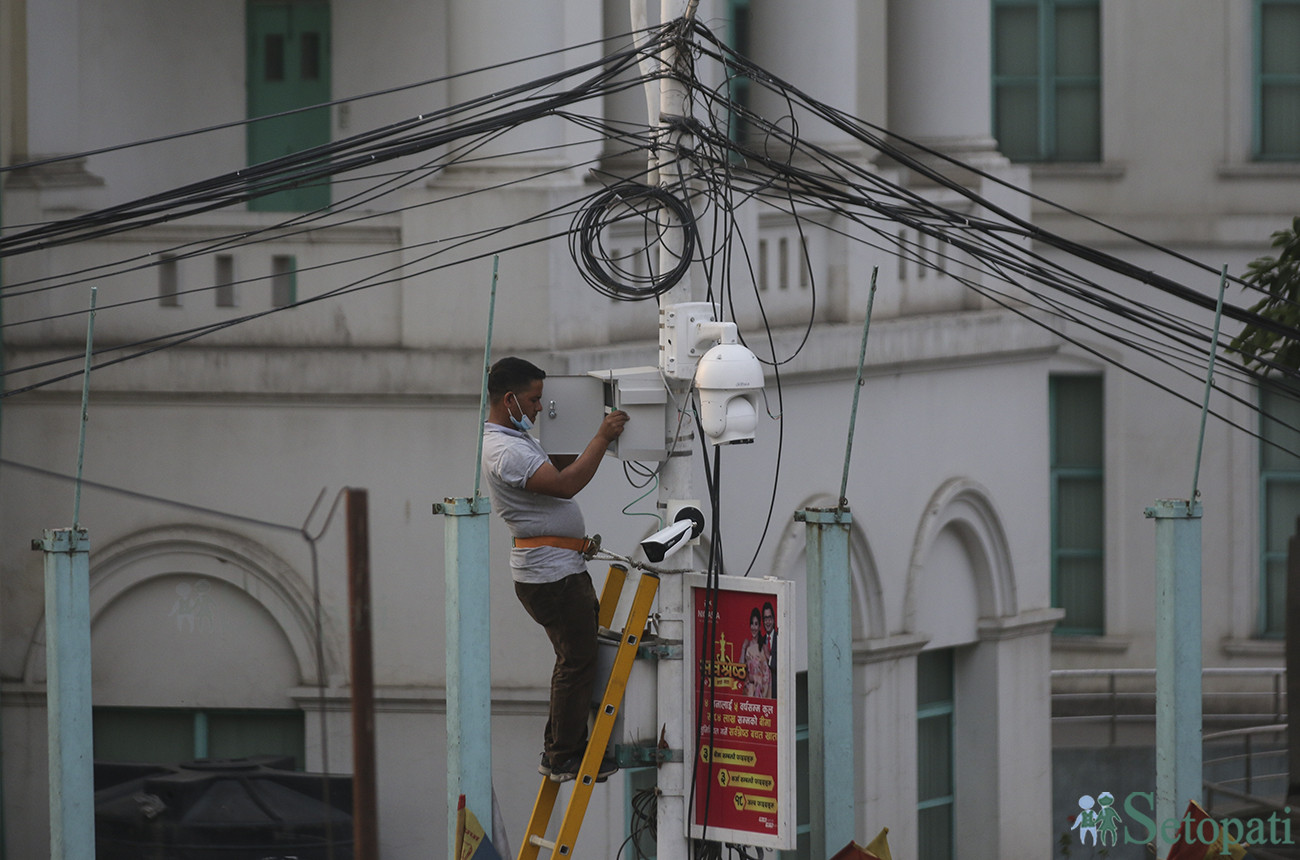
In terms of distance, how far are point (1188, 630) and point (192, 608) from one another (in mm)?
6994

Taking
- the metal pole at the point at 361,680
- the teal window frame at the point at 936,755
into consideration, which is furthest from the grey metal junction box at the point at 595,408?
the teal window frame at the point at 936,755

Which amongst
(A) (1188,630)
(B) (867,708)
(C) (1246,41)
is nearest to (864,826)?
(B) (867,708)

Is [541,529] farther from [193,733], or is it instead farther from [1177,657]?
[193,733]

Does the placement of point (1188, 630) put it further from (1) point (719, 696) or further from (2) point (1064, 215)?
(2) point (1064, 215)

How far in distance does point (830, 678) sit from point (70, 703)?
4590 millimetres

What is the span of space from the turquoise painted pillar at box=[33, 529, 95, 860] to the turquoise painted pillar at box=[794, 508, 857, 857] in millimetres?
4311

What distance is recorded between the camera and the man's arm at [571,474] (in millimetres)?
10719

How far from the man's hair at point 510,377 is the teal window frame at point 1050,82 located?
1482cm

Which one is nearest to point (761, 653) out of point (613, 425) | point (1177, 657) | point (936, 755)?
point (613, 425)

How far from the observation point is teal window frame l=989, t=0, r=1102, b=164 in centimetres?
2481

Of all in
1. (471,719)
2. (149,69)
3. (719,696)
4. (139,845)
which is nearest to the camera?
(719,696)

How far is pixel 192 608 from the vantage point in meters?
15.3

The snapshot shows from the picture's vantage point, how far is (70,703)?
493 inches

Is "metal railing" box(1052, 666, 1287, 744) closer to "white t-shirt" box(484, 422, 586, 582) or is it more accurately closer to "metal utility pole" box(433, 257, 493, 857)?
"metal utility pole" box(433, 257, 493, 857)
